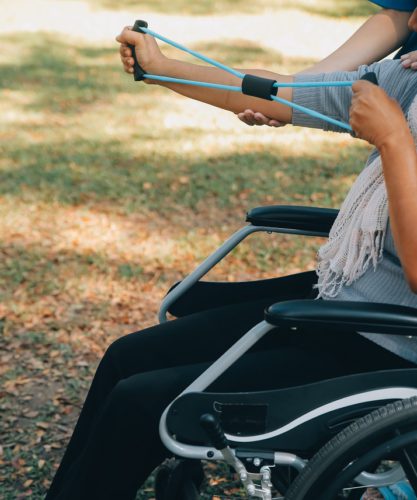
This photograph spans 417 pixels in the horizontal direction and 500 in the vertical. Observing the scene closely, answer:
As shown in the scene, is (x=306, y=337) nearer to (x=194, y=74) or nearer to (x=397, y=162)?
(x=397, y=162)

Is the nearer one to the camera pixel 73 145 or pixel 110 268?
pixel 110 268

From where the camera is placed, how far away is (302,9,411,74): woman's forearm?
2244 mm

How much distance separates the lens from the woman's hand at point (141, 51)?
2.18 meters

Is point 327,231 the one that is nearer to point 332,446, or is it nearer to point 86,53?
point 332,446

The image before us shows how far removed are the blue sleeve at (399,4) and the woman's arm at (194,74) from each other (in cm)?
35

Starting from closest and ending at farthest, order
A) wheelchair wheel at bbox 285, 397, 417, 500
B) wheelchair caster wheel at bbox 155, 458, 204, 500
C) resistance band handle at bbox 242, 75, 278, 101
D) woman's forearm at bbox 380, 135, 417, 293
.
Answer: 1. wheelchair wheel at bbox 285, 397, 417, 500
2. woman's forearm at bbox 380, 135, 417, 293
3. resistance band handle at bbox 242, 75, 278, 101
4. wheelchair caster wheel at bbox 155, 458, 204, 500

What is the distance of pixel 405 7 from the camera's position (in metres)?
2.21

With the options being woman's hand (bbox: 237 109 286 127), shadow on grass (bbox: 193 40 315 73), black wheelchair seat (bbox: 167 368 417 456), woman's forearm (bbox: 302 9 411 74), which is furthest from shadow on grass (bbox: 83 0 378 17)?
black wheelchair seat (bbox: 167 368 417 456)

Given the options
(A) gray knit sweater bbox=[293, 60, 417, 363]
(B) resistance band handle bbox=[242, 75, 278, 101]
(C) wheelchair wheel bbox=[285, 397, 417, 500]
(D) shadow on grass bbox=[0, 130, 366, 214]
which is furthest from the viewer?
(D) shadow on grass bbox=[0, 130, 366, 214]

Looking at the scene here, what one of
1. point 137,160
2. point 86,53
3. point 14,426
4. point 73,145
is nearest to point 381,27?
point 14,426

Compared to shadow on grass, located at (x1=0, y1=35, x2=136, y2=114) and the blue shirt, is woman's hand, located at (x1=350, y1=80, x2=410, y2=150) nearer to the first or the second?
the blue shirt

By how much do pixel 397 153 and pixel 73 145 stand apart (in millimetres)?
4931

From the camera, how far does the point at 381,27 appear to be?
226 centimetres

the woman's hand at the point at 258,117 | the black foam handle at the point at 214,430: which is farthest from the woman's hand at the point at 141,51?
the black foam handle at the point at 214,430
